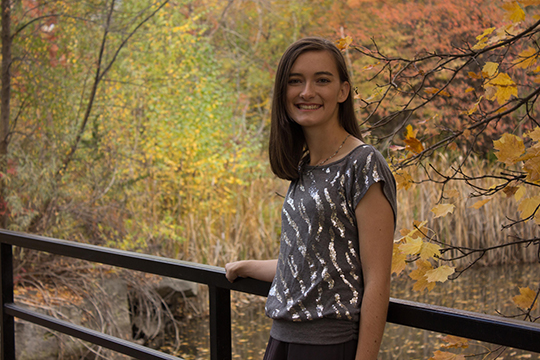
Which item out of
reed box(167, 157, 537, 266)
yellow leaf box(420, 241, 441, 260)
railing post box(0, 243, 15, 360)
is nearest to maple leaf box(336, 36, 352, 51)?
A: yellow leaf box(420, 241, 441, 260)

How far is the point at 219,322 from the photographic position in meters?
1.46

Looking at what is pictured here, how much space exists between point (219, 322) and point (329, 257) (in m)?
0.46

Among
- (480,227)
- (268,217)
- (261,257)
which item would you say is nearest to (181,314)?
(261,257)

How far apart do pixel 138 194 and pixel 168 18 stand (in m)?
2.23

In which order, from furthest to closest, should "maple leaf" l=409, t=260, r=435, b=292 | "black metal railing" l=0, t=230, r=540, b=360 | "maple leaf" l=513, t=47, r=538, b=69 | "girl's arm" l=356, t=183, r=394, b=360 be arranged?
1. "maple leaf" l=513, t=47, r=538, b=69
2. "maple leaf" l=409, t=260, r=435, b=292
3. "girl's arm" l=356, t=183, r=394, b=360
4. "black metal railing" l=0, t=230, r=540, b=360

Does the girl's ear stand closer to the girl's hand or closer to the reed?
the girl's hand

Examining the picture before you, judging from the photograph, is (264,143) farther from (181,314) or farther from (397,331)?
(397,331)

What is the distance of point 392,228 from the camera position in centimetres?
109

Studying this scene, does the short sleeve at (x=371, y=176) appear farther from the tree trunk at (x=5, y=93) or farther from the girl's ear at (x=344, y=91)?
the tree trunk at (x=5, y=93)

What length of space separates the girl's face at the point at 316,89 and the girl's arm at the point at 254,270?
0.35 metres

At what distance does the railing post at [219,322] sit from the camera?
1454 millimetres

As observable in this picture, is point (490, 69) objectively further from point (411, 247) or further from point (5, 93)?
point (5, 93)

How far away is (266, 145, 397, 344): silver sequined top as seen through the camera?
1.11m

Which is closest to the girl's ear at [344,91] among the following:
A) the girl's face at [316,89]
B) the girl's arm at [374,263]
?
the girl's face at [316,89]
